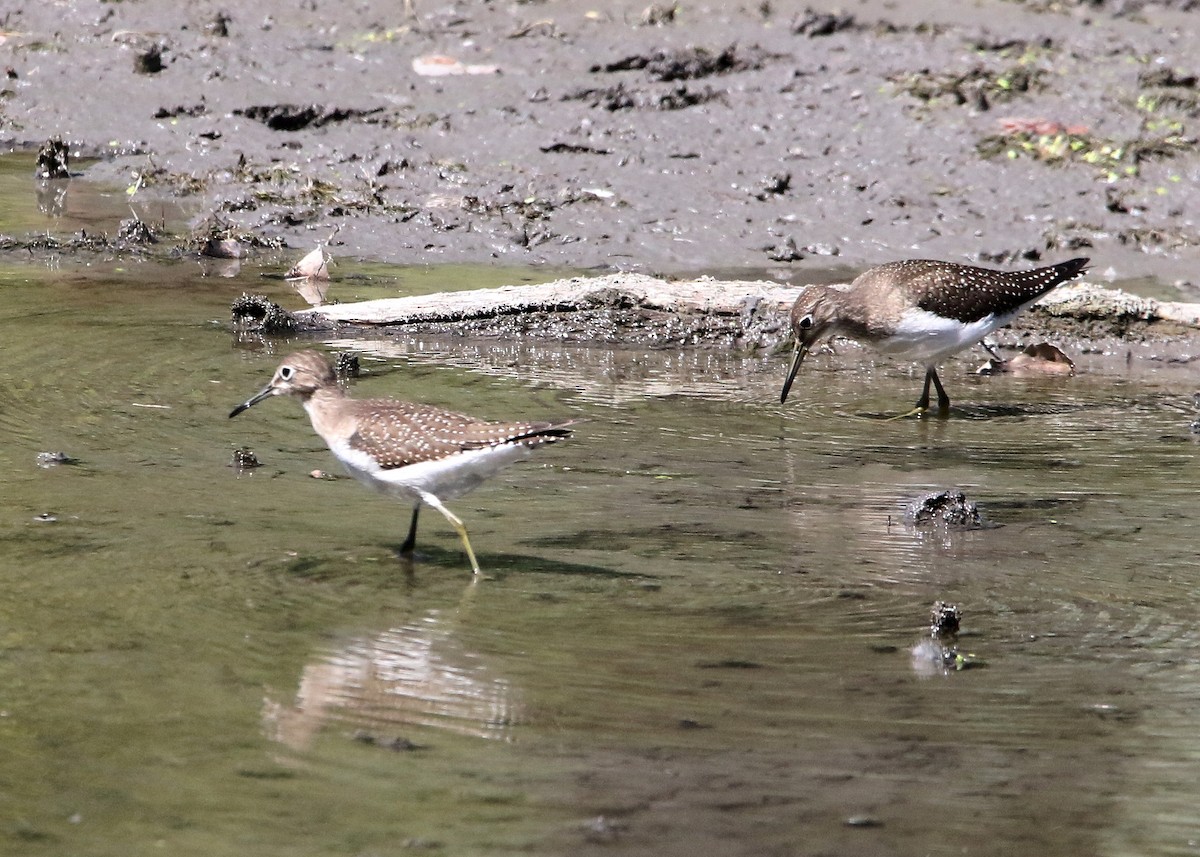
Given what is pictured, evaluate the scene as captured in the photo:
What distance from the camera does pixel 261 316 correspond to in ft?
35.3

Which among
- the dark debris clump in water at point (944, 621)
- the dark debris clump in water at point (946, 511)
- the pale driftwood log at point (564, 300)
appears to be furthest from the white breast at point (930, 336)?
the dark debris clump in water at point (944, 621)

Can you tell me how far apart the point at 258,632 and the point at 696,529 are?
2.24 meters

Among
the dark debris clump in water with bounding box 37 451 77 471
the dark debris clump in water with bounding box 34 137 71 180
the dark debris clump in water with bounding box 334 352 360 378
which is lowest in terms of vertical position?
the dark debris clump in water with bounding box 37 451 77 471

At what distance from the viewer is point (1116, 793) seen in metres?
5.00

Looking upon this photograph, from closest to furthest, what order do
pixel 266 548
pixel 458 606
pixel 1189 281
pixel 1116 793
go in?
pixel 1116 793 < pixel 458 606 < pixel 266 548 < pixel 1189 281

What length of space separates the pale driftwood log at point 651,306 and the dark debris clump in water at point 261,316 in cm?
19

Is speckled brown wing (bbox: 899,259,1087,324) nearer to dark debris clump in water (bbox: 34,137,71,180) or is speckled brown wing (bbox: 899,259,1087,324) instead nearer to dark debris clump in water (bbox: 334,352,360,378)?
dark debris clump in water (bbox: 334,352,360,378)

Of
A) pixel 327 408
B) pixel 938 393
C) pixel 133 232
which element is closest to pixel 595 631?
pixel 327 408

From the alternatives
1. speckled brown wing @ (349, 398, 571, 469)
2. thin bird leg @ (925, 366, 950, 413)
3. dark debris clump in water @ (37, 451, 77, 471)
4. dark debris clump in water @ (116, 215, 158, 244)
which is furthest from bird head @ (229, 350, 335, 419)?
dark debris clump in water @ (116, 215, 158, 244)

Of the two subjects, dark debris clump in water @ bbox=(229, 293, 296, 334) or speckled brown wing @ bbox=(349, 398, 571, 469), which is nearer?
speckled brown wing @ bbox=(349, 398, 571, 469)

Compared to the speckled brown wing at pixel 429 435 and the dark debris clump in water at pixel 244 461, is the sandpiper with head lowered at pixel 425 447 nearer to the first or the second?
the speckled brown wing at pixel 429 435

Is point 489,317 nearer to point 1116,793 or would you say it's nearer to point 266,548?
point 266,548

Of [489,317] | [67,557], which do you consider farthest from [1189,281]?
[67,557]

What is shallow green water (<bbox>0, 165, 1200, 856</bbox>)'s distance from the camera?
4746mm
